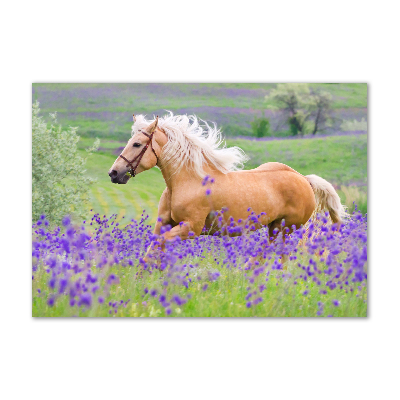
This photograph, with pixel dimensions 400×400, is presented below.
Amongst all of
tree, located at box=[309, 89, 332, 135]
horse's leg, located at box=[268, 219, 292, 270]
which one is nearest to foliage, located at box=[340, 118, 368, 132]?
tree, located at box=[309, 89, 332, 135]

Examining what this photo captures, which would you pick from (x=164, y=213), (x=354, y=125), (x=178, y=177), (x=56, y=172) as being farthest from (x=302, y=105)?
(x=56, y=172)

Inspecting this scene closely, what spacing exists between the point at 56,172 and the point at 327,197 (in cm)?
295

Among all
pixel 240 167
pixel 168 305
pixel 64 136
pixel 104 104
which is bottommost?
pixel 168 305

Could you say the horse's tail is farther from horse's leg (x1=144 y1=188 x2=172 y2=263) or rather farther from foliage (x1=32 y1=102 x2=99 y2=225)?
foliage (x1=32 y1=102 x2=99 y2=225)

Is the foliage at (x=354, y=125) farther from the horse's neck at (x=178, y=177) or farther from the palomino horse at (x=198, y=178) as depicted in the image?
the horse's neck at (x=178, y=177)

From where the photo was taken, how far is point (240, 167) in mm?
5125

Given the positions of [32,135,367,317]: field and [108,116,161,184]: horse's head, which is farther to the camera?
[108,116,161,184]: horse's head

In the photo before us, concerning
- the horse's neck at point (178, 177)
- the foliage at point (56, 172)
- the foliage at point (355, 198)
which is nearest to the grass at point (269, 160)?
the foliage at point (355, 198)

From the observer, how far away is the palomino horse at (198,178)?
476 centimetres

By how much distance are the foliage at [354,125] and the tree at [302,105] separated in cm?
19

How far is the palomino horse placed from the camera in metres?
4.76

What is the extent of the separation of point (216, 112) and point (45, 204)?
2.05 m

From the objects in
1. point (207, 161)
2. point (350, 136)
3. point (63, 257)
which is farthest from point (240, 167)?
point (63, 257)

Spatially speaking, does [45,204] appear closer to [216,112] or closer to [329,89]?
[216,112]
